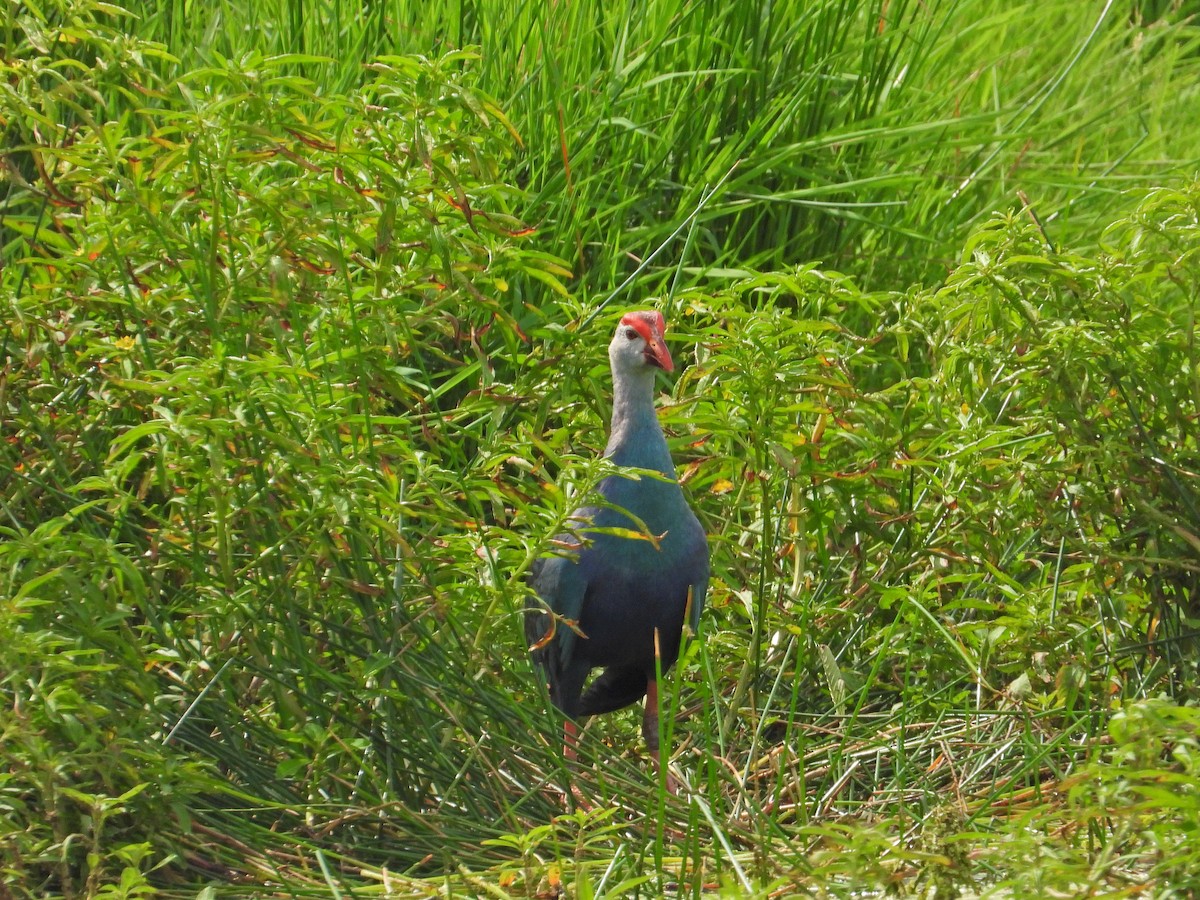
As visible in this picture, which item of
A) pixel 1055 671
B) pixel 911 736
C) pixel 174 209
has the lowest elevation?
pixel 911 736

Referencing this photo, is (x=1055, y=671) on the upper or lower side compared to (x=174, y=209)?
lower

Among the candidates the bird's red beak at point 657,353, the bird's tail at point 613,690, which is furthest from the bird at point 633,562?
the bird's tail at point 613,690

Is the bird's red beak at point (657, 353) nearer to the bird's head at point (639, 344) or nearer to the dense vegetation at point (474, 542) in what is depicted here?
the bird's head at point (639, 344)

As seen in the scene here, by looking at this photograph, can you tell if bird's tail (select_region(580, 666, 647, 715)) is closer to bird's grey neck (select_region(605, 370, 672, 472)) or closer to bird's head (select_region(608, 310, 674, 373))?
bird's grey neck (select_region(605, 370, 672, 472))

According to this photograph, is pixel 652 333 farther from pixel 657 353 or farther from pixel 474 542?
pixel 474 542

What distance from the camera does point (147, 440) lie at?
3.31 m

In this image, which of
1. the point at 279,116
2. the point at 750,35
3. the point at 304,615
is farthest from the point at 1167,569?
the point at 750,35

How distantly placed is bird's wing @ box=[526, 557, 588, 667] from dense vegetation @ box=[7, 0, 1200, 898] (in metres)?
0.19

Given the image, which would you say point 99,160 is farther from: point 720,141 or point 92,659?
point 720,141

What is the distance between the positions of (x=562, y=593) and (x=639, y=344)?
558mm

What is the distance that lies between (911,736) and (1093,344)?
0.94 meters

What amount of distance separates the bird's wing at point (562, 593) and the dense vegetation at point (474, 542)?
0.63ft

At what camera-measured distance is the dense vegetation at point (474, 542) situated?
2393 mm

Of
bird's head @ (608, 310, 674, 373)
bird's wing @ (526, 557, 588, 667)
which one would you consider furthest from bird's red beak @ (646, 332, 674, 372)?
bird's wing @ (526, 557, 588, 667)
